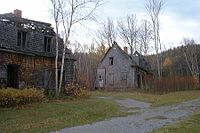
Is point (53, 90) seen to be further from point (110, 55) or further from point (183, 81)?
point (110, 55)

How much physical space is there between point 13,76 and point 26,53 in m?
2.26

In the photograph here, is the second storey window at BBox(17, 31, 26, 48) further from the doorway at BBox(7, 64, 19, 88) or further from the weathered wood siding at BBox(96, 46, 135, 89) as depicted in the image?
the weathered wood siding at BBox(96, 46, 135, 89)

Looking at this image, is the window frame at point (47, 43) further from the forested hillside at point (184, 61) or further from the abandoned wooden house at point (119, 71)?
the forested hillside at point (184, 61)

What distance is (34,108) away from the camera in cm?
2466

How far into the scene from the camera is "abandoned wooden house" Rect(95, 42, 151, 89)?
203ft

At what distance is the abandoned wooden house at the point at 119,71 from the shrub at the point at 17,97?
33.2 m

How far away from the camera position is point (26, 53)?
31859mm

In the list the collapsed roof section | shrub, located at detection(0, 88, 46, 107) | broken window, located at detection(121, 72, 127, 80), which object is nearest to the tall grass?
broken window, located at detection(121, 72, 127, 80)

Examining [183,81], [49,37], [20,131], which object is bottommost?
[20,131]

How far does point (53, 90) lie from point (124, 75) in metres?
28.6

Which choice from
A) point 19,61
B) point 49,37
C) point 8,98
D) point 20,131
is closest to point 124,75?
point 49,37

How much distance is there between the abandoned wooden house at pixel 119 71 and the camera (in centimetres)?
6197

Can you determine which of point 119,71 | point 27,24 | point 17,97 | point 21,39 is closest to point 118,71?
point 119,71

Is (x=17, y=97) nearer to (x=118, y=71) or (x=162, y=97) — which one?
(x=162, y=97)
